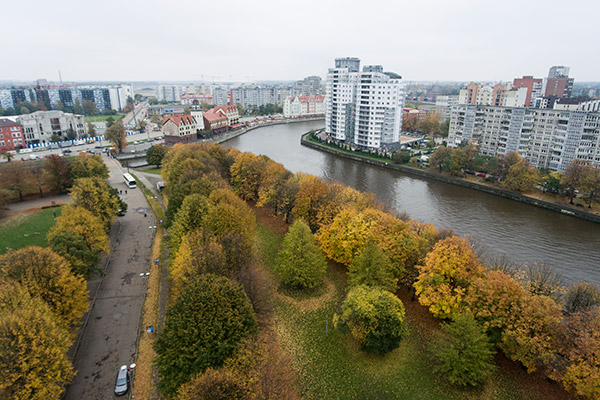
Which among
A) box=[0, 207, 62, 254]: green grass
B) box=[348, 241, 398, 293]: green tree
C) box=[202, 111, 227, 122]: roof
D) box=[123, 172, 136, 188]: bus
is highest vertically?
box=[202, 111, 227, 122]: roof

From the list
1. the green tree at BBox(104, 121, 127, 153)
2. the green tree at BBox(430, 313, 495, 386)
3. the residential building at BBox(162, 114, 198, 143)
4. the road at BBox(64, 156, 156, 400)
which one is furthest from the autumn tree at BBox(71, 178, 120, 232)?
the residential building at BBox(162, 114, 198, 143)

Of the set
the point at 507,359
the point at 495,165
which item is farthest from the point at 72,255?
the point at 495,165

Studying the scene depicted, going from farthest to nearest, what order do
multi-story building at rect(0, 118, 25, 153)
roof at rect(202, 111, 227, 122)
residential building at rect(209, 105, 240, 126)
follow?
residential building at rect(209, 105, 240, 126) < roof at rect(202, 111, 227, 122) < multi-story building at rect(0, 118, 25, 153)

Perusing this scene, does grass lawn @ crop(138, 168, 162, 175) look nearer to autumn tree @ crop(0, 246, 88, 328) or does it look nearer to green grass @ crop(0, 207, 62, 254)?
green grass @ crop(0, 207, 62, 254)

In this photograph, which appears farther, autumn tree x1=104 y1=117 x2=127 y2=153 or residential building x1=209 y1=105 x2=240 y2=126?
residential building x1=209 y1=105 x2=240 y2=126

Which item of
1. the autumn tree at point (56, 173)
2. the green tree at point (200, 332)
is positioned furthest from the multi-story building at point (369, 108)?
the green tree at point (200, 332)

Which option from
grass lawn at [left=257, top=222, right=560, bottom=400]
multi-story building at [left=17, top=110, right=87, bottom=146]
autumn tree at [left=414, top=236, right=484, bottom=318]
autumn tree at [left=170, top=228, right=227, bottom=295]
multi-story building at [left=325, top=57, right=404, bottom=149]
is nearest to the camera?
grass lawn at [left=257, top=222, right=560, bottom=400]

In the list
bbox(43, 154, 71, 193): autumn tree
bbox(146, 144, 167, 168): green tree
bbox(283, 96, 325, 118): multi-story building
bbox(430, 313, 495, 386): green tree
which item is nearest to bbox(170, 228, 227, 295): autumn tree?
bbox(430, 313, 495, 386): green tree

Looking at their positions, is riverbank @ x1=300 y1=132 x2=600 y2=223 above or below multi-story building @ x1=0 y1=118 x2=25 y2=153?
below
